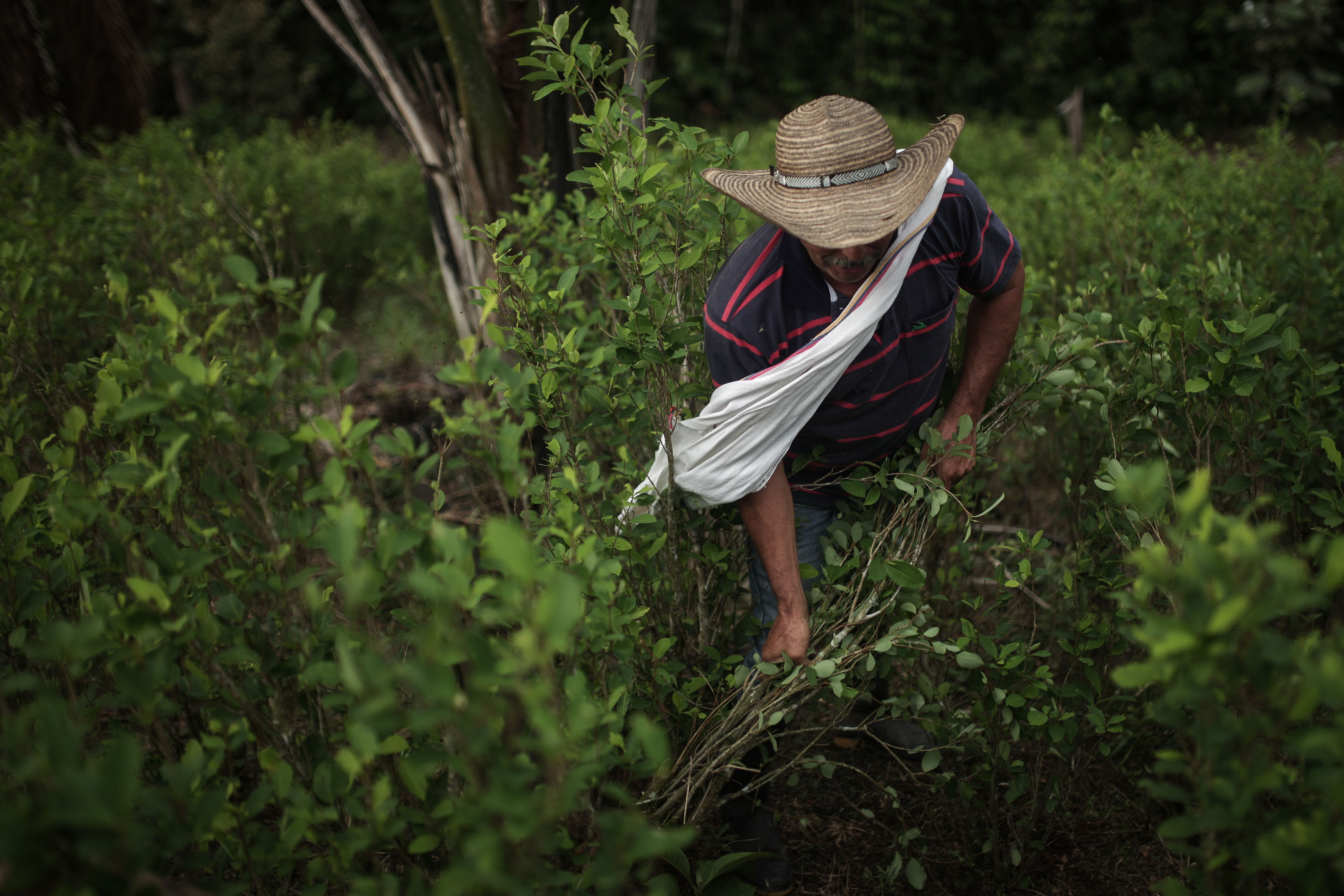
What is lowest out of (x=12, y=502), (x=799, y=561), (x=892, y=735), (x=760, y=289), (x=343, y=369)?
(x=892, y=735)

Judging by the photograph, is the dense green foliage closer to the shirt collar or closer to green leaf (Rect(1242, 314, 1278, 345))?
green leaf (Rect(1242, 314, 1278, 345))

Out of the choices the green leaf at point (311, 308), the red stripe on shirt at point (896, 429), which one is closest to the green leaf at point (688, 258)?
the red stripe on shirt at point (896, 429)

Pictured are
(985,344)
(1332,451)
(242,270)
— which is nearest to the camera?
(242,270)

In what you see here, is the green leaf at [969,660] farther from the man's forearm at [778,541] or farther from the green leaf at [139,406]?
the green leaf at [139,406]

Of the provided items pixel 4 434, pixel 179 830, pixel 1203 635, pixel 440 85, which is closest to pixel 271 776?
pixel 179 830

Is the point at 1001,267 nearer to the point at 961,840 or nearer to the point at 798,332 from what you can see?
the point at 798,332

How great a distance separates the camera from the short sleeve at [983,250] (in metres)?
1.91

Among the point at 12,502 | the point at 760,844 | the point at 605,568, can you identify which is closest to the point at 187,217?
the point at 12,502

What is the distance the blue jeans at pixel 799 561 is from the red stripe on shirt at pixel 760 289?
0.57m

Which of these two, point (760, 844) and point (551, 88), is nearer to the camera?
point (551, 88)

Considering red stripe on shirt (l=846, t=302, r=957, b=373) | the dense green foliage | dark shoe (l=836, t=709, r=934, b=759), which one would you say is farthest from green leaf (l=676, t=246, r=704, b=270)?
the dense green foliage

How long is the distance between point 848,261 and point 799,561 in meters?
0.81

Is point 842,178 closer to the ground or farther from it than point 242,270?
closer to the ground

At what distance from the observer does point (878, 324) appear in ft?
5.96
